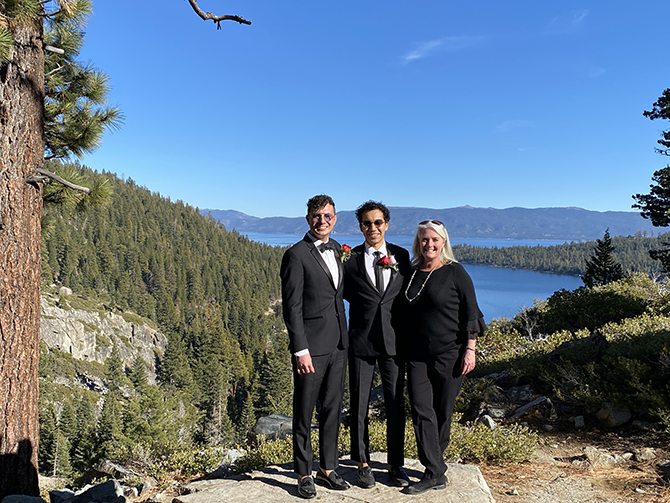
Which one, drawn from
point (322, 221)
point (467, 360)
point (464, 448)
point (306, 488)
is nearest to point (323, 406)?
point (306, 488)

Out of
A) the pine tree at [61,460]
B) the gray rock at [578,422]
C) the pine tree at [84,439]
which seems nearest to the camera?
the gray rock at [578,422]

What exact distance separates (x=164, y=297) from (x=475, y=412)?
104 meters

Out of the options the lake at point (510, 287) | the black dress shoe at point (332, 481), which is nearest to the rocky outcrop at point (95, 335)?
the lake at point (510, 287)

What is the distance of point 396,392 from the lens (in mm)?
3375

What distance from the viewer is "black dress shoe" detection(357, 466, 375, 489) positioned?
335cm

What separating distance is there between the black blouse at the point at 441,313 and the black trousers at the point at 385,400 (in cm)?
21

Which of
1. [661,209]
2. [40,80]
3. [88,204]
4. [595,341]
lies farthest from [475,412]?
[661,209]

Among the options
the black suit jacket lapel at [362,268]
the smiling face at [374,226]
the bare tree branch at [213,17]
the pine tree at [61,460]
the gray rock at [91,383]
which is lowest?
the gray rock at [91,383]

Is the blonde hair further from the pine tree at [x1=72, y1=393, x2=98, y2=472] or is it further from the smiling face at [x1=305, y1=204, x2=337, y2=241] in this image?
the pine tree at [x1=72, y1=393, x2=98, y2=472]

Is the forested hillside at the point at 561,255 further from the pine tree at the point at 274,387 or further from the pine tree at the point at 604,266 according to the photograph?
the pine tree at the point at 274,387

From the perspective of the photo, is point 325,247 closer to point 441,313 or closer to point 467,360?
point 441,313

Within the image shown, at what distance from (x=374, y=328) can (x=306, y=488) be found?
130 centimetres

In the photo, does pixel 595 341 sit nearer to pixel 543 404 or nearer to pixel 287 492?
pixel 543 404

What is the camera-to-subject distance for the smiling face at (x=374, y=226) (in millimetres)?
3299
